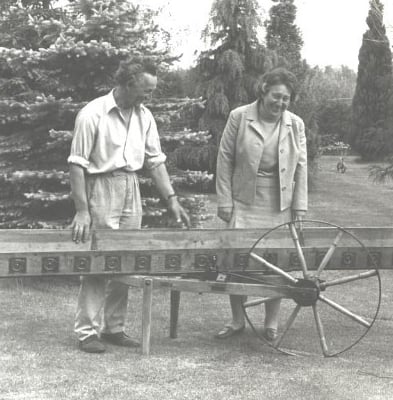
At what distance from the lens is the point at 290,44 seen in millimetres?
23969

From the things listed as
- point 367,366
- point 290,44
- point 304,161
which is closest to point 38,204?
point 304,161

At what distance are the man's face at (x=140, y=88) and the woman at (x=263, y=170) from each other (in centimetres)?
73

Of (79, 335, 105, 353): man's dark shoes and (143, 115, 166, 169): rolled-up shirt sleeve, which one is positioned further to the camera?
(143, 115, 166, 169): rolled-up shirt sleeve

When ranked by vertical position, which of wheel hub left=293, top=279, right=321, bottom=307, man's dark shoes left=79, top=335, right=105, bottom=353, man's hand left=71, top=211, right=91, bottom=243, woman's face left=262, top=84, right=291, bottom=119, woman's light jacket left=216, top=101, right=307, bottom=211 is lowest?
man's dark shoes left=79, top=335, right=105, bottom=353

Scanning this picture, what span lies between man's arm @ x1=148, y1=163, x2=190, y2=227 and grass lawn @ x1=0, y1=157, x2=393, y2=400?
82 cm

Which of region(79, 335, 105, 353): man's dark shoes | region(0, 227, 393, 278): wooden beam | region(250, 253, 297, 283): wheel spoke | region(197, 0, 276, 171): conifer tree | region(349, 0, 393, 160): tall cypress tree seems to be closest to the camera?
region(0, 227, 393, 278): wooden beam

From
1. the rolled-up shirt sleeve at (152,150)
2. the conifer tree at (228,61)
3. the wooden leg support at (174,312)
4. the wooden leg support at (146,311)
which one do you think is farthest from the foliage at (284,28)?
the wooden leg support at (146,311)

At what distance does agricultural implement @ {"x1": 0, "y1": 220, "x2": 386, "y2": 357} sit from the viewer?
14.0 feet

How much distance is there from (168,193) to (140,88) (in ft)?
2.39

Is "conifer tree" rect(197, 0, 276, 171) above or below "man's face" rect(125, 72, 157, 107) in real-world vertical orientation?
above

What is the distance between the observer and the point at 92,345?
14.7 ft

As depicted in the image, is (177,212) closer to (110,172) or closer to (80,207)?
(110,172)

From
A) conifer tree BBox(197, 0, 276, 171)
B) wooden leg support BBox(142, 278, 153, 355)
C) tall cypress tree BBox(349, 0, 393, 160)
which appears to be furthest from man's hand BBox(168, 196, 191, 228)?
tall cypress tree BBox(349, 0, 393, 160)

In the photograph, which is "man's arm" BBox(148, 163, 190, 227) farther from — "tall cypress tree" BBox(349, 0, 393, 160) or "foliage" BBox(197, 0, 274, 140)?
"tall cypress tree" BBox(349, 0, 393, 160)
